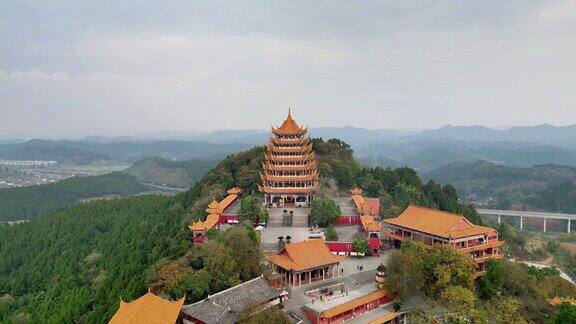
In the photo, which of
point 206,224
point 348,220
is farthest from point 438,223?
point 206,224

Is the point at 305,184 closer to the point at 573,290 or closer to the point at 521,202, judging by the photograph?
the point at 573,290

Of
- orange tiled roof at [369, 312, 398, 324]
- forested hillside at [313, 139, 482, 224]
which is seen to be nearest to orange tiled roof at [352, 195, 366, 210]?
forested hillside at [313, 139, 482, 224]

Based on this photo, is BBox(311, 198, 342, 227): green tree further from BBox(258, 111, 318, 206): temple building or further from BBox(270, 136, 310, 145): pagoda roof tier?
BBox(270, 136, 310, 145): pagoda roof tier

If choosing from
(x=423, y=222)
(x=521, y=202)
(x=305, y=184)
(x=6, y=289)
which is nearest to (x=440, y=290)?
(x=423, y=222)

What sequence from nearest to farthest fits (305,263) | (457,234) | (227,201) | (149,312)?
(149,312) → (305,263) → (457,234) → (227,201)

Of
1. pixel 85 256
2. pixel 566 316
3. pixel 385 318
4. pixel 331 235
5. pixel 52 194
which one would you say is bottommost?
pixel 52 194

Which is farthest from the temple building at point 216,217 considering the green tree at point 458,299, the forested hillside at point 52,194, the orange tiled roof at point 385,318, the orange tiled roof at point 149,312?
the forested hillside at point 52,194

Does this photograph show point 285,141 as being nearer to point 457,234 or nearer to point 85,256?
point 457,234

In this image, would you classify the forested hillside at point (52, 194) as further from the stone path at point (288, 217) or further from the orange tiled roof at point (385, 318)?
the orange tiled roof at point (385, 318)
